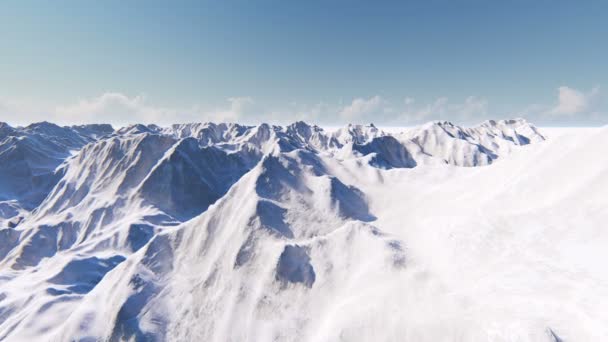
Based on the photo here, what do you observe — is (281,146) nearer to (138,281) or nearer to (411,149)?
(411,149)

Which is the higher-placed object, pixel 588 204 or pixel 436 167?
pixel 436 167

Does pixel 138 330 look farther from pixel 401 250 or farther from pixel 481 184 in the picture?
pixel 481 184

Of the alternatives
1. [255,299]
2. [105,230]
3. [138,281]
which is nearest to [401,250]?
[255,299]

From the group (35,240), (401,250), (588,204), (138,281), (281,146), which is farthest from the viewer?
(281,146)

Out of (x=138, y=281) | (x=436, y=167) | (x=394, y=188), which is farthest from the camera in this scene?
(x=436, y=167)

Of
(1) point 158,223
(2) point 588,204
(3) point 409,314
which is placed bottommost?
(3) point 409,314

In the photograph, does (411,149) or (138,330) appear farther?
(411,149)

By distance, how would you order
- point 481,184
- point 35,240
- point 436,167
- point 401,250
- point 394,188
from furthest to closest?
1. point 35,240
2. point 436,167
3. point 394,188
4. point 481,184
5. point 401,250

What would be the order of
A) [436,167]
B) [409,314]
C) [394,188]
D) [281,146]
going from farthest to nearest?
[281,146] → [436,167] → [394,188] → [409,314]

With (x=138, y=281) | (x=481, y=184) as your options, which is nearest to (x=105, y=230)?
(x=138, y=281)
